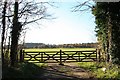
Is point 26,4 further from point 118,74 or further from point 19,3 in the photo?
point 118,74

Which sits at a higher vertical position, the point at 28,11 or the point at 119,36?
the point at 28,11

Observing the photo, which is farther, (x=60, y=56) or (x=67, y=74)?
(x=60, y=56)

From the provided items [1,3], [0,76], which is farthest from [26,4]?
[0,76]

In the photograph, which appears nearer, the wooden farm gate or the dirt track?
the dirt track

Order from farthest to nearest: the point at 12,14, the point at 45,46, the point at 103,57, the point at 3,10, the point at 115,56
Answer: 1. the point at 45,46
2. the point at 103,57
3. the point at 12,14
4. the point at 3,10
5. the point at 115,56

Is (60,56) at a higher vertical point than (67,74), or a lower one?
higher

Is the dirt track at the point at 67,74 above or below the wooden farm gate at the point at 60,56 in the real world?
below

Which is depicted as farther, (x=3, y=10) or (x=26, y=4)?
(x=26, y=4)

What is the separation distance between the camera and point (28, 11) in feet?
80.8

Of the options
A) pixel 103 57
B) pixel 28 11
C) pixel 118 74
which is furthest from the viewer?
pixel 103 57

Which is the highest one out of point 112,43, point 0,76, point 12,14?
point 12,14

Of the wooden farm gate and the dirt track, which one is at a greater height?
the wooden farm gate

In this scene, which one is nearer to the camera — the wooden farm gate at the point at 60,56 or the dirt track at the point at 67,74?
the dirt track at the point at 67,74

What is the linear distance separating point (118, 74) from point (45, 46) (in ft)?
168
